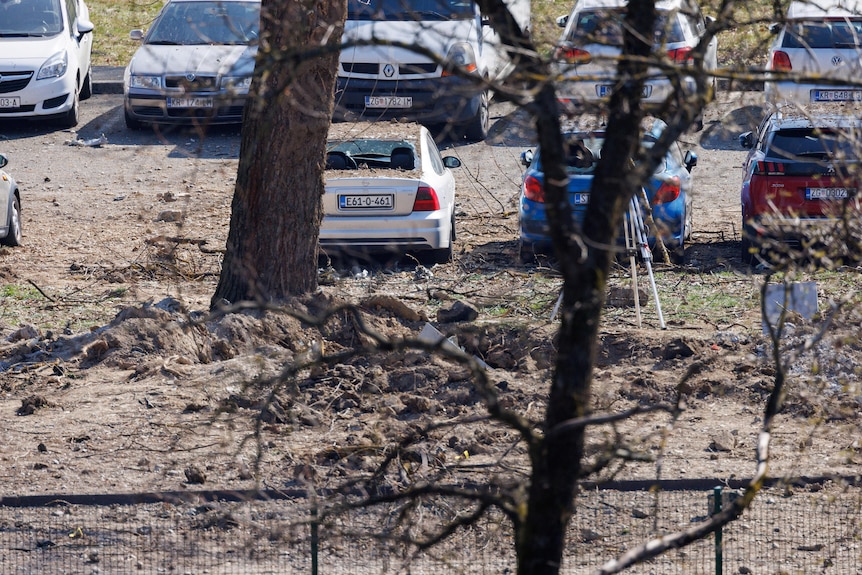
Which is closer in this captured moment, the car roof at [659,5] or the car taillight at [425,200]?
the car roof at [659,5]

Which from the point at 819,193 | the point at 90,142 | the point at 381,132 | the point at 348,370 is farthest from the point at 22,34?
the point at 819,193

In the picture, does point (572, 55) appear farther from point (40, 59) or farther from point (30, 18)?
point (30, 18)

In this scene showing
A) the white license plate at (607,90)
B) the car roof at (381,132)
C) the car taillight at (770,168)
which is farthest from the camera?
the car roof at (381,132)

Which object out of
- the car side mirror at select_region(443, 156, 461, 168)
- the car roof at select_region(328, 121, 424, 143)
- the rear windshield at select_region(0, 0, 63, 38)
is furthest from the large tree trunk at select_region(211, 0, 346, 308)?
the rear windshield at select_region(0, 0, 63, 38)

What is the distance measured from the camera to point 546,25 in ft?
16.2

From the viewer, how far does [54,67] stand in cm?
1823

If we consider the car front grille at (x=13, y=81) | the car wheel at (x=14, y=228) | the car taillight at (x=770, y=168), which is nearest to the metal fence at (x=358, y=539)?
the car taillight at (x=770, y=168)

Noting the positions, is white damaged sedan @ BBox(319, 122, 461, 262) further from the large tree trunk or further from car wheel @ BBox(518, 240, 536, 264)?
the large tree trunk

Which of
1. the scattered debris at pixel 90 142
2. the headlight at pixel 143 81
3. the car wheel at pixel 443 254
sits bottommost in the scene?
the car wheel at pixel 443 254

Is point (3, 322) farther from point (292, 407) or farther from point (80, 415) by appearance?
point (292, 407)

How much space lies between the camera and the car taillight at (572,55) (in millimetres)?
4340

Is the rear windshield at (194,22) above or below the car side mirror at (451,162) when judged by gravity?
above

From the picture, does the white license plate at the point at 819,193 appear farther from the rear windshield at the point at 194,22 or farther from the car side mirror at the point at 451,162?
the rear windshield at the point at 194,22

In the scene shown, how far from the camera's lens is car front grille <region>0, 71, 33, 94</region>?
18000 millimetres
